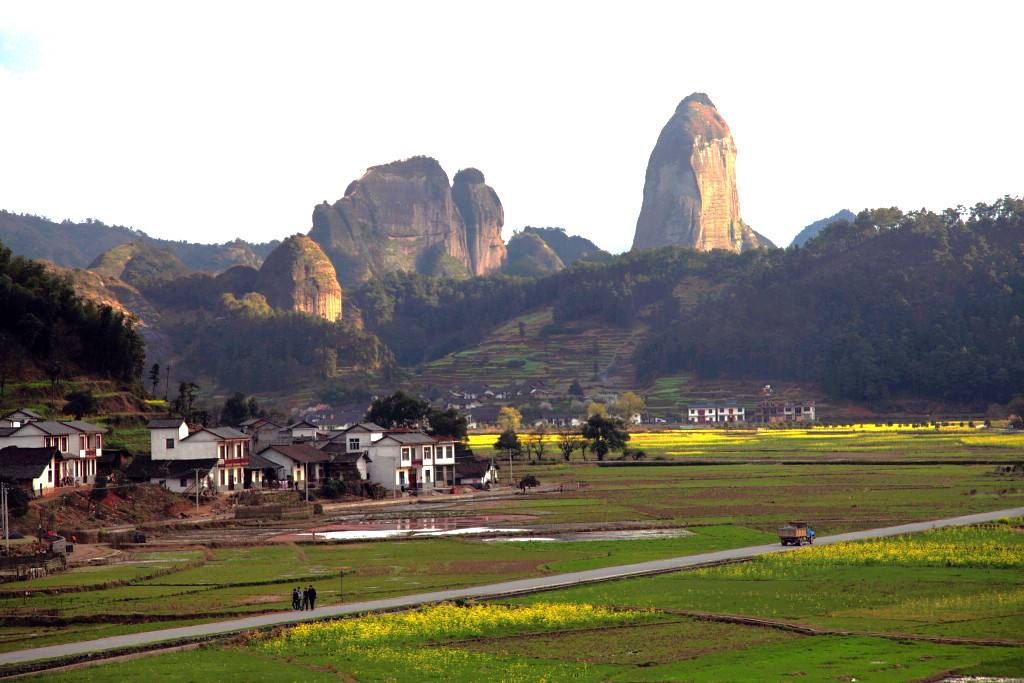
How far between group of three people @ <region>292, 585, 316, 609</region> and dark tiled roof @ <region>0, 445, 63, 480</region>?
1297 inches

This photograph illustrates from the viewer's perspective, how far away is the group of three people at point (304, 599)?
36.3 metres

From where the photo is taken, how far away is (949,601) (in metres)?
35.8

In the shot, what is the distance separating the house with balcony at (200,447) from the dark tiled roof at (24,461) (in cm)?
962

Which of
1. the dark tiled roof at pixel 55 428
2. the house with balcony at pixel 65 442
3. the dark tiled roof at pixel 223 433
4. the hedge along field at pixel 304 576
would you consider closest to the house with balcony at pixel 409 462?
the dark tiled roof at pixel 223 433

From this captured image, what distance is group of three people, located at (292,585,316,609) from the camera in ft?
119

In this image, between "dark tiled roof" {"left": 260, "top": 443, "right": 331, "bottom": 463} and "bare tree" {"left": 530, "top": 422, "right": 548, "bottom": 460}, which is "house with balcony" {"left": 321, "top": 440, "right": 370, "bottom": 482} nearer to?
"dark tiled roof" {"left": 260, "top": 443, "right": 331, "bottom": 463}

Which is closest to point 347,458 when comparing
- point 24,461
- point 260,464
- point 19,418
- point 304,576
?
point 260,464

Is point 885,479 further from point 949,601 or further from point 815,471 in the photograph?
point 949,601

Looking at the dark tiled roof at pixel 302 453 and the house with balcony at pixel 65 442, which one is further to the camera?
the dark tiled roof at pixel 302 453

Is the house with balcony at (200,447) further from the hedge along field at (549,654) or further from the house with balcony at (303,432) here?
the hedge along field at (549,654)

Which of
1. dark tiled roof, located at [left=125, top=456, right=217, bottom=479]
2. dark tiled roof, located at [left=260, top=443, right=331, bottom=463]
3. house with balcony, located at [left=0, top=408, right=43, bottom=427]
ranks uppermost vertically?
house with balcony, located at [left=0, top=408, right=43, bottom=427]

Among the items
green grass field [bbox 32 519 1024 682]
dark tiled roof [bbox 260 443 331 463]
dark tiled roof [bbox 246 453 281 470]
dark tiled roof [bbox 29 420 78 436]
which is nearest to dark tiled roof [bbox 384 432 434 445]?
dark tiled roof [bbox 260 443 331 463]

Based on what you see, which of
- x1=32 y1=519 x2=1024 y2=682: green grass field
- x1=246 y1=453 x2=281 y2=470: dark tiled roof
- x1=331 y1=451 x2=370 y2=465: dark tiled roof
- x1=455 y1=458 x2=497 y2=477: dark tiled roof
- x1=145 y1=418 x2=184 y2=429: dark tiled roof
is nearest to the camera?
x1=32 y1=519 x2=1024 y2=682: green grass field

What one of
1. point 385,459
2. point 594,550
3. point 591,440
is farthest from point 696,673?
point 591,440
